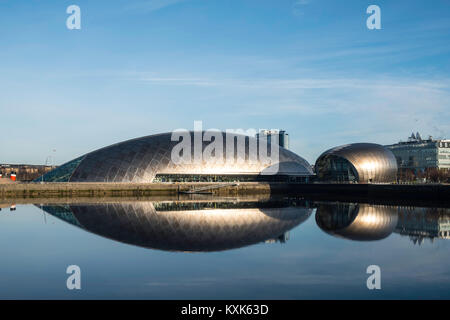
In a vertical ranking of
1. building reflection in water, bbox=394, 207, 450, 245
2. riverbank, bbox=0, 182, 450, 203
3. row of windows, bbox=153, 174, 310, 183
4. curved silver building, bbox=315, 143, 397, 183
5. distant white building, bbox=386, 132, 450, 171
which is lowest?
building reflection in water, bbox=394, 207, 450, 245

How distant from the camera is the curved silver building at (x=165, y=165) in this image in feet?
193

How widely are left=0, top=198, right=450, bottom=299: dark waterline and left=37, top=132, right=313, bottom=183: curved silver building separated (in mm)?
34430

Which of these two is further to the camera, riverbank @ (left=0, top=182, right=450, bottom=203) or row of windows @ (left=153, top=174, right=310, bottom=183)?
row of windows @ (left=153, top=174, right=310, bottom=183)

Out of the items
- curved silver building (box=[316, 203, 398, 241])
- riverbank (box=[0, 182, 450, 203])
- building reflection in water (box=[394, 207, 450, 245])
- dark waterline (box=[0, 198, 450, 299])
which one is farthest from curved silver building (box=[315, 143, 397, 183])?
dark waterline (box=[0, 198, 450, 299])

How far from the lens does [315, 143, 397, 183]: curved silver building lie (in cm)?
5909

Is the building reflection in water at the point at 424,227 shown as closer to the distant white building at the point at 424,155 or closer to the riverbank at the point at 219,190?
the riverbank at the point at 219,190

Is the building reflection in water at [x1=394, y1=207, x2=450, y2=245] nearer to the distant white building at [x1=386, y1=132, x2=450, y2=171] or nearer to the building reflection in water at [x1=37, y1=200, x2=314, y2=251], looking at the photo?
the building reflection in water at [x1=37, y1=200, x2=314, y2=251]

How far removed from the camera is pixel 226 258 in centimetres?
1448

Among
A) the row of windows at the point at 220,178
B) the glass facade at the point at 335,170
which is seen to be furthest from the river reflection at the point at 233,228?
the glass facade at the point at 335,170

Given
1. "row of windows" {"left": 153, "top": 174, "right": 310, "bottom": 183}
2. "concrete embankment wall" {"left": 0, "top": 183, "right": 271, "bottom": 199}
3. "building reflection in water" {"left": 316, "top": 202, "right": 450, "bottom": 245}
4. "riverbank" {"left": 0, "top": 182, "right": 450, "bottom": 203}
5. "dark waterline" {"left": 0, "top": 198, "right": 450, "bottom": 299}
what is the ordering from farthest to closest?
"row of windows" {"left": 153, "top": 174, "right": 310, "bottom": 183} < "concrete embankment wall" {"left": 0, "top": 183, "right": 271, "bottom": 199} < "riverbank" {"left": 0, "top": 182, "right": 450, "bottom": 203} < "building reflection in water" {"left": 316, "top": 202, "right": 450, "bottom": 245} < "dark waterline" {"left": 0, "top": 198, "right": 450, "bottom": 299}

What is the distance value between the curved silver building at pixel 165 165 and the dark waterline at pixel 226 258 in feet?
113

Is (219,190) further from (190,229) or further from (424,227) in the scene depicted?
(424,227)

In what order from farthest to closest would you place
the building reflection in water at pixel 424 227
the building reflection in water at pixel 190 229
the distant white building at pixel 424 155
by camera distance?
the distant white building at pixel 424 155 < the building reflection in water at pixel 424 227 < the building reflection in water at pixel 190 229
